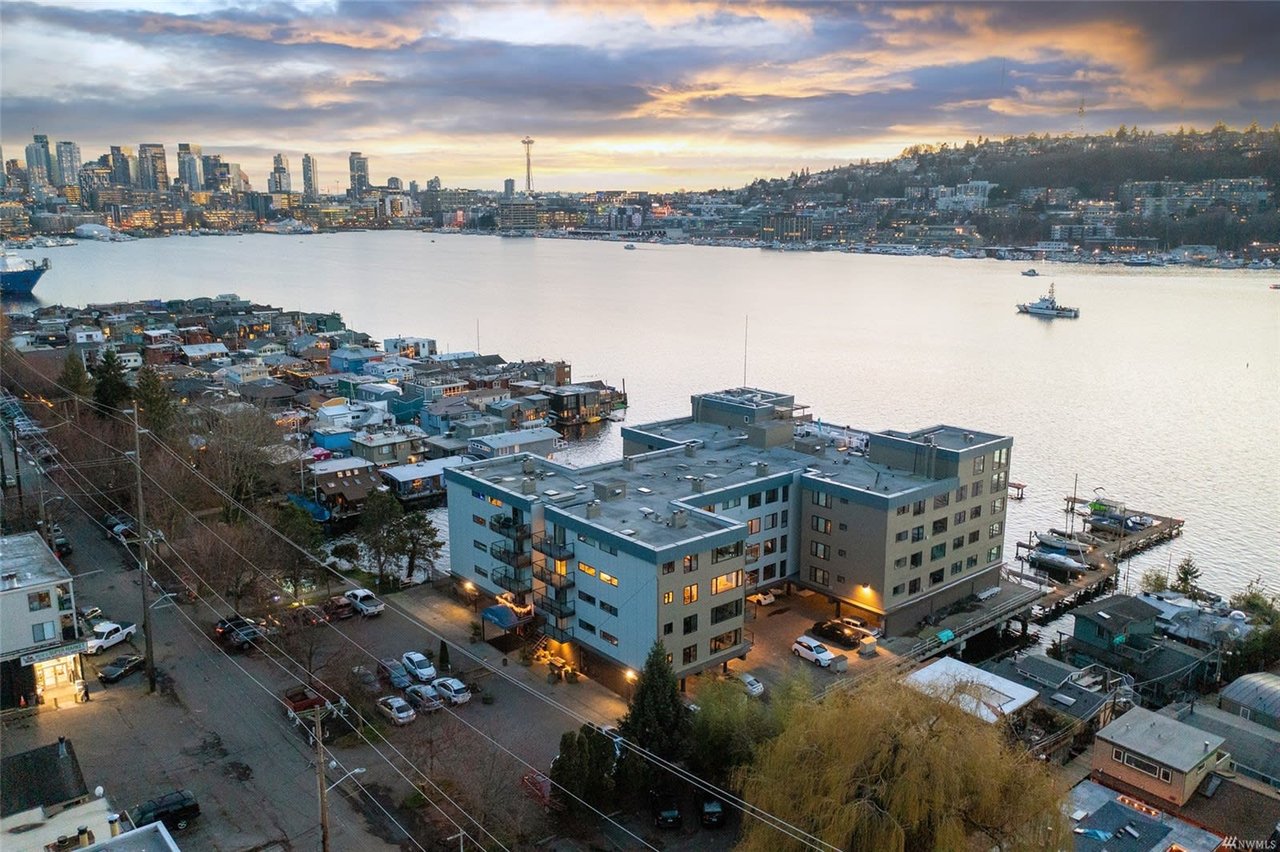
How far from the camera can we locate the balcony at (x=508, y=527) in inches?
524

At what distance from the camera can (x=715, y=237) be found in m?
156

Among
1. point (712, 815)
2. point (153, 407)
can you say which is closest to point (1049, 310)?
point (153, 407)

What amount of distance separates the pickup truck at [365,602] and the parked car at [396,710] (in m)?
3.26

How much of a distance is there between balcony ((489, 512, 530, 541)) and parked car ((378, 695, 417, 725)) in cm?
321

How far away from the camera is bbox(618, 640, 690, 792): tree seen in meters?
9.12

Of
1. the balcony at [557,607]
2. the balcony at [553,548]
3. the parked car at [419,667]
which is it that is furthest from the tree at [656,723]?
the parked car at [419,667]

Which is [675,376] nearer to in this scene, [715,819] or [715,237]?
[715,819]

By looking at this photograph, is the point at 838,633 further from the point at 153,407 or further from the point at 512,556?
the point at 153,407

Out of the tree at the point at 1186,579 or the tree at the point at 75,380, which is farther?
the tree at the point at 75,380

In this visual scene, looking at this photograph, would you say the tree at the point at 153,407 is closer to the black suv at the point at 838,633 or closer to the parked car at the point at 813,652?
the parked car at the point at 813,652

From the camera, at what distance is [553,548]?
12695 mm

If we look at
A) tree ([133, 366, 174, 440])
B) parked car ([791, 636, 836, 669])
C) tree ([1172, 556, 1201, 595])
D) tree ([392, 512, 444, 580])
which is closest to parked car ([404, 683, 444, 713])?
tree ([392, 512, 444, 580])

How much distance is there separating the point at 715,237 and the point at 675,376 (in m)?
119

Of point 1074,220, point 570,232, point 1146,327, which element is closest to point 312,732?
point 1146,327
